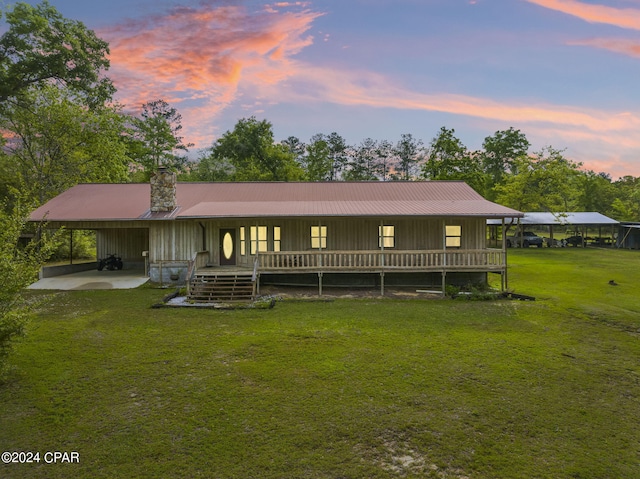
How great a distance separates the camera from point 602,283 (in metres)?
18.0

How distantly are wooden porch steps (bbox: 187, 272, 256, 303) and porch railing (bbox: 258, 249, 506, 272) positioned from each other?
1.04 meters

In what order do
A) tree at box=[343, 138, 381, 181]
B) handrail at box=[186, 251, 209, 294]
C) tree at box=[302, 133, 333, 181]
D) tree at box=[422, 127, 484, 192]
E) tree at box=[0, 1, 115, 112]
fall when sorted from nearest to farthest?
handrail at box=[186, 251, 209, 294] < tree at box=[0, 1, 115, 112] < tree at box=[422, 127, 484, 192] < tree at box=[302, 133, 333, 181] < tree at box=[343, 138, 381, 181]

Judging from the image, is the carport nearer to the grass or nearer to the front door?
the grass

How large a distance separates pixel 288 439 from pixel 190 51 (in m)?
24.6

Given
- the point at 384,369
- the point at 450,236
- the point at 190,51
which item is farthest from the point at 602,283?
the point at 190,51

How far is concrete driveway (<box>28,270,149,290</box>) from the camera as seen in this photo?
17094 millimetres

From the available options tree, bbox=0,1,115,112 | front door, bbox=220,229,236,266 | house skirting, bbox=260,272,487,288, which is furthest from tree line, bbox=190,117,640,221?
house skirting, bbox=260,272,487,288

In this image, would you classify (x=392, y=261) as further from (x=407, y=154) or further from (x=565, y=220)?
(x=407, y=154)

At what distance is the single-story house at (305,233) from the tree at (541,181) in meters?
26.7

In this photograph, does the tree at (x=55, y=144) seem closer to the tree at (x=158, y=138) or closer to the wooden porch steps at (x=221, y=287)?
the tree at (x=158, y=138)

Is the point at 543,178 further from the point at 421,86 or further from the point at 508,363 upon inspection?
the point at 508,363

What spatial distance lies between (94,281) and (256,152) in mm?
32145

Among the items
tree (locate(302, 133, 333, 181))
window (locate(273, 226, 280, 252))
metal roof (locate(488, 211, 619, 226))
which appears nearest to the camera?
window (locate(273, 226, 280, 252))

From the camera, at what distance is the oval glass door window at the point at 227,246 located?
59.0 ft
